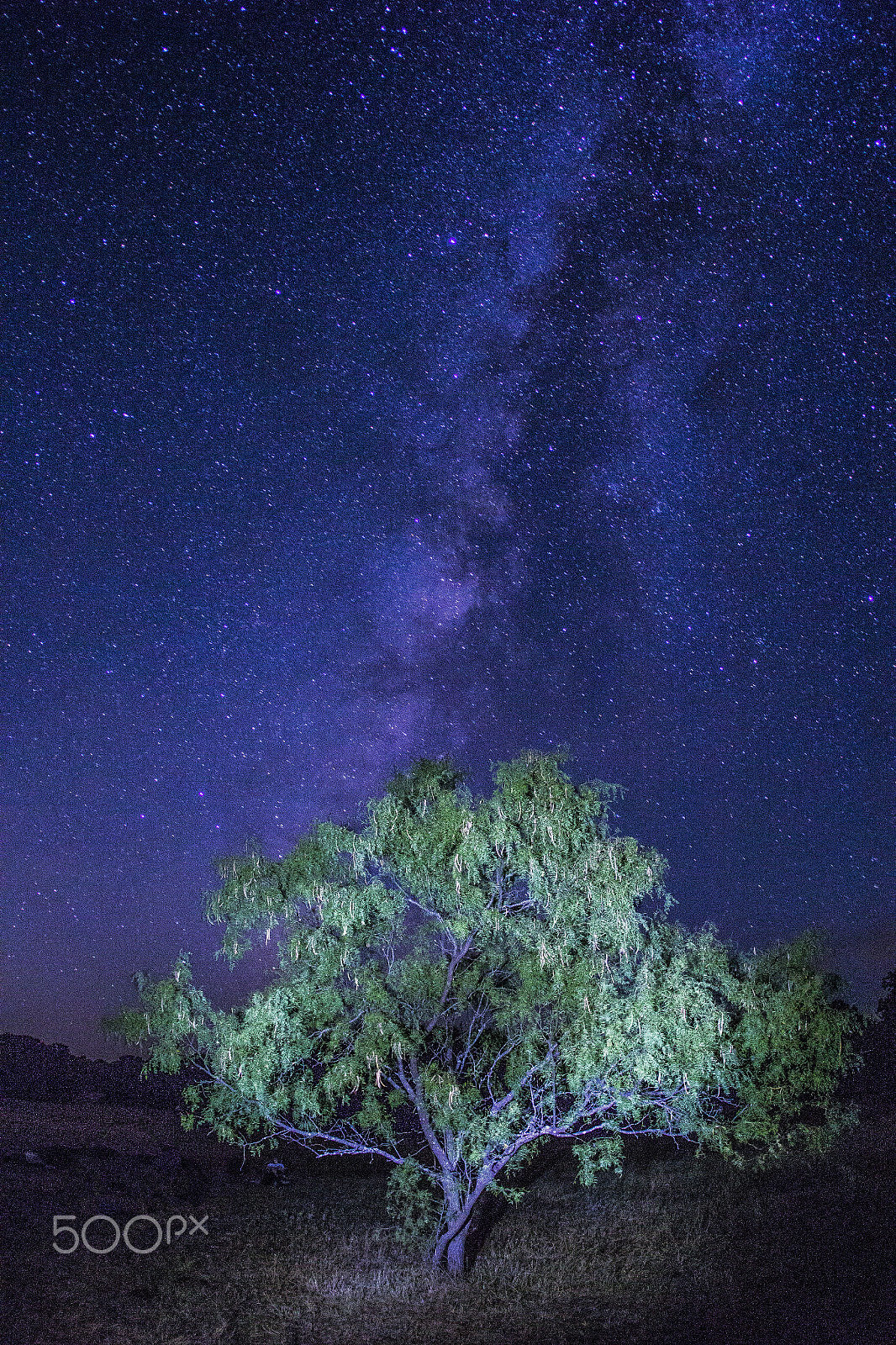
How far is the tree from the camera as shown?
49.0 feet

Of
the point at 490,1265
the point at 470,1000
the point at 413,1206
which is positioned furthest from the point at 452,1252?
the point at 470,1000

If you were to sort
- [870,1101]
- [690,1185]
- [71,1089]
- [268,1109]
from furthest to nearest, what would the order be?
[71,1089] → [870,1101] → [690,1185] → [268,1109]

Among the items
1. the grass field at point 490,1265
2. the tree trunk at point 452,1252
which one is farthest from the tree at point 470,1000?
the grass field at point 490,1265

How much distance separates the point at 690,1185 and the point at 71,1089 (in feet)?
142

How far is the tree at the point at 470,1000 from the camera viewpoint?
1492cm

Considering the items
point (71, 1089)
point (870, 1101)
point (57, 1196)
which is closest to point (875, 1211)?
point (57, 1196)

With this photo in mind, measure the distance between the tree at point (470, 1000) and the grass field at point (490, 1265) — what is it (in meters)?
2.01

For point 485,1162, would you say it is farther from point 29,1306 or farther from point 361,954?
point 29,1306

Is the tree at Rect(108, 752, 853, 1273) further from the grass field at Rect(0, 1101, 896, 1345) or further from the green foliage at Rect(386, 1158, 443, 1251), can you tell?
the grass field at Rect(0, 1101, 896, 1345)

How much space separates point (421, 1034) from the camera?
1597cm

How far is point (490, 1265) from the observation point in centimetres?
1745

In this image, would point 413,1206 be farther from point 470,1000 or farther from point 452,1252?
point 470,1000

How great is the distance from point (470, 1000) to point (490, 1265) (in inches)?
216

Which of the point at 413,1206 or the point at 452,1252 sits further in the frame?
the point at 413,1206
